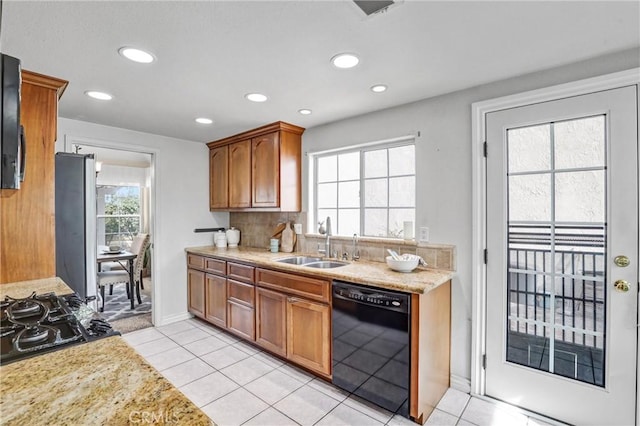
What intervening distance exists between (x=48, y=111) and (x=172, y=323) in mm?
2673

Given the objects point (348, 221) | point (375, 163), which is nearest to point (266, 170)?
point (348, 221)

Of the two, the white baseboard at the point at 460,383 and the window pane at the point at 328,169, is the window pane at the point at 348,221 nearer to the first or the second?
the window pane at the point at 328,169

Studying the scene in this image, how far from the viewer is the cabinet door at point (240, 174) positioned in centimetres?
362

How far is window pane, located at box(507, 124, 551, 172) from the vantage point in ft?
6.68

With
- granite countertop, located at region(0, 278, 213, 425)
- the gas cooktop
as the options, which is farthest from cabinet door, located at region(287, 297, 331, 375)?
granite countertop, located at region(0, 278, 213, 425)

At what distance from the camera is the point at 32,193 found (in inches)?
76.2

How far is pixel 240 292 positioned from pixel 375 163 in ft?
6.09

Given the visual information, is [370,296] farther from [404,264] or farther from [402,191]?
[402,191]

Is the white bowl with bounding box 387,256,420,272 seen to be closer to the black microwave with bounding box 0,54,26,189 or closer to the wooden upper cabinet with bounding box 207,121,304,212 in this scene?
the wooden upper cabinet with bounding box 207,121,304,212

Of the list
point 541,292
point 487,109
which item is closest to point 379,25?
point 487,109

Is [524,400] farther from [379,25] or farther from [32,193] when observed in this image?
[32,193]

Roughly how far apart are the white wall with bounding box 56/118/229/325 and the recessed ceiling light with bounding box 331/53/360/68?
8.92 feet

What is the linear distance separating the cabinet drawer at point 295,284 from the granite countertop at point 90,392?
154 cm

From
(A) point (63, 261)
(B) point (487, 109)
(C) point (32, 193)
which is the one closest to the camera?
(C) point (32, 193)
